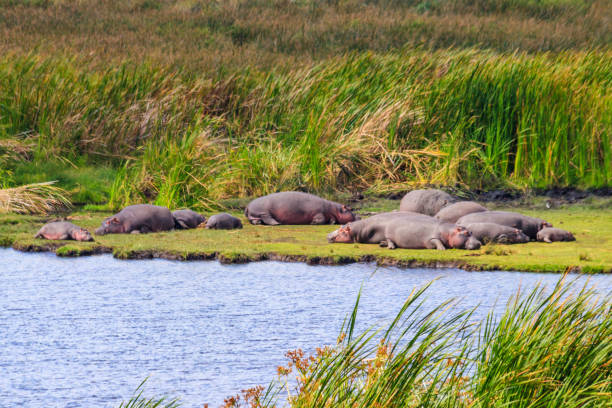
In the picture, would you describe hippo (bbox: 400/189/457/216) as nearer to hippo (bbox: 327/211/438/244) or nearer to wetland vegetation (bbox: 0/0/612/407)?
wetland vegetation (bbox: 0/0/612/407)

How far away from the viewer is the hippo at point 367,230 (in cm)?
1112

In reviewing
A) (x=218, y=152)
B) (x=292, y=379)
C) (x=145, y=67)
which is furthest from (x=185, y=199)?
(x=292, y=379)

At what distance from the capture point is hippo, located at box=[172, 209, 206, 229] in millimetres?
12117

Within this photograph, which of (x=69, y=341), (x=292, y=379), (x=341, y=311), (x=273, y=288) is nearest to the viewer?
(x=292, y=379)

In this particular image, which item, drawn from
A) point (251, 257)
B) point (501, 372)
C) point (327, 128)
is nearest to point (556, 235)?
point (251, 257)

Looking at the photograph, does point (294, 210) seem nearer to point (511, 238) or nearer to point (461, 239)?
point (461, 239)

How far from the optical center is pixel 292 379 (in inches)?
249

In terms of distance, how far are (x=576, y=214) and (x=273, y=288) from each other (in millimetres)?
6051

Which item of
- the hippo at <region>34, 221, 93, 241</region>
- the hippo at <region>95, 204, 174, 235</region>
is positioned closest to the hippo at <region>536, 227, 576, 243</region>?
the hippo at <region>95, 204, 174, 235</region>

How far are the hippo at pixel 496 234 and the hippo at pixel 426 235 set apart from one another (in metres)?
0.48

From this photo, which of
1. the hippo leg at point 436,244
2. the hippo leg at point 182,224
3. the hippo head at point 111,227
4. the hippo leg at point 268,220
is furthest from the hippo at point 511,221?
the hippo head at point 111,227

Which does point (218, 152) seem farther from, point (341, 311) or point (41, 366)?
point (41, 366)

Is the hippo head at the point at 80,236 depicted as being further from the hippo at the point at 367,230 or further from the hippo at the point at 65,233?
Result: the hippo at the point at 367,230

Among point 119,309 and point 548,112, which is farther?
point 548,112
